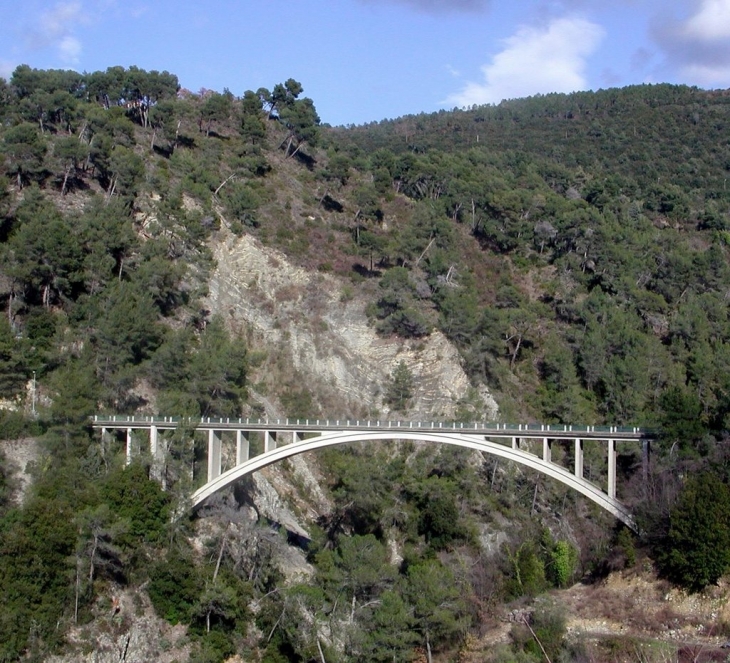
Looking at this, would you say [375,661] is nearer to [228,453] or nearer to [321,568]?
[321,568]

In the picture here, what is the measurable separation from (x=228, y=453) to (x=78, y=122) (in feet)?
101

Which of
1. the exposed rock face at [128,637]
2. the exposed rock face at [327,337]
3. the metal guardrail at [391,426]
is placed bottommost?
the exposed rock face at [128,637]

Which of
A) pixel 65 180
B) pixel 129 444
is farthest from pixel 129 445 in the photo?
pixel 65 180

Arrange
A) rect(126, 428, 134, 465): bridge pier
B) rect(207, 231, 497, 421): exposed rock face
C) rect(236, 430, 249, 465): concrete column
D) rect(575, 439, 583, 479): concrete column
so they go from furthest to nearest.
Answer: rect(207, 231, 497, 421): exposed rock face < rect(126, 428, 134, 465): bridge pier < rect(236, 430, 249, 465): concrete column < rect(575, 439, 583, 479): concrete column

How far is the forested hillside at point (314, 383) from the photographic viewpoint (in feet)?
122

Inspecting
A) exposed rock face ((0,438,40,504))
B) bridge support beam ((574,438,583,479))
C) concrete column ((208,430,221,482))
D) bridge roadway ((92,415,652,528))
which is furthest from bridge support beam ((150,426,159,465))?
bridge support beam ((574,438,583,479))

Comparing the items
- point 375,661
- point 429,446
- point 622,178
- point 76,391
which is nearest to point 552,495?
point 429,446

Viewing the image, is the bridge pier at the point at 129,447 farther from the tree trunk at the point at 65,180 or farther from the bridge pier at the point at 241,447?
the tree trunk at the point at 65,180

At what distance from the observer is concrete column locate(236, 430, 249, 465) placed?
41406 millimetres

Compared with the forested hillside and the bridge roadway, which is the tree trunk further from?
the bridge roadway

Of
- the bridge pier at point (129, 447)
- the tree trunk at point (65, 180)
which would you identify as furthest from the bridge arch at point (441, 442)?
the tree trunk at point (65, 180)

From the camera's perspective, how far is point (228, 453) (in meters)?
46.3

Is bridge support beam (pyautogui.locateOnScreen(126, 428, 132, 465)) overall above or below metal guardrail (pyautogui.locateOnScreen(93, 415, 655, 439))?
below

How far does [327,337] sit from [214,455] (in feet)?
55.9
